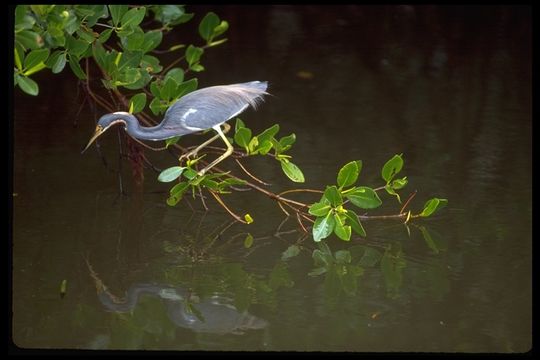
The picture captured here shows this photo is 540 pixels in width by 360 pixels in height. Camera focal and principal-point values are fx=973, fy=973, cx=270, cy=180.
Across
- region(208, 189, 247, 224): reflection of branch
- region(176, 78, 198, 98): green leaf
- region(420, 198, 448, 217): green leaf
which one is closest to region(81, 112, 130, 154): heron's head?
region(176, 78, 198, 98): green leaf

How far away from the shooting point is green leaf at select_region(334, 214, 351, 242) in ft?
10.6

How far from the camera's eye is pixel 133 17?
3299 mm

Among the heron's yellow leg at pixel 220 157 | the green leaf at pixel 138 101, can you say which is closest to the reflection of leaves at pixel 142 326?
the heron's yellow leg at pixel 220 157

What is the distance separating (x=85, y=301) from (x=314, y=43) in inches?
141

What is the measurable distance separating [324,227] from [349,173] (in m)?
0.20

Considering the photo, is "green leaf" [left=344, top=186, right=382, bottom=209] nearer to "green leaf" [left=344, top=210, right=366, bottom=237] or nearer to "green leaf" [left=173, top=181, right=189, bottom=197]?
"green leaf" [left=344, top=210, right=366, bottom=237]

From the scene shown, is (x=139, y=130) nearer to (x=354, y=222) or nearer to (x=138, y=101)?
(x=138, y=101)

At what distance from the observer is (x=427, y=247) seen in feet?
11.4

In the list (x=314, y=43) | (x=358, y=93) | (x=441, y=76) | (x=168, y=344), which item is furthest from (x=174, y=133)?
(x=314, y=43)

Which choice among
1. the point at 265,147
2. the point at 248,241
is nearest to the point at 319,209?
the point at 265,147

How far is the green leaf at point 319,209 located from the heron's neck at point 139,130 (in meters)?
0.57

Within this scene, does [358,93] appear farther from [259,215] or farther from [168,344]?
[168,344]

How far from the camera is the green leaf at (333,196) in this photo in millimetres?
Answer: 3201

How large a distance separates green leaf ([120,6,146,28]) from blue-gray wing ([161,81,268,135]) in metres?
0.30
